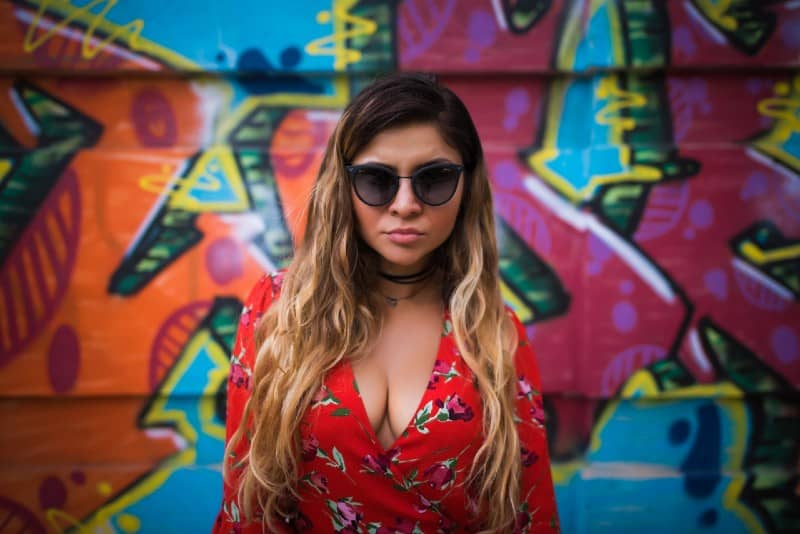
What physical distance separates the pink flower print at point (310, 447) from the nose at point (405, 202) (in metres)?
0.56

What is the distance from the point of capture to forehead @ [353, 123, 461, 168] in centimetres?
117

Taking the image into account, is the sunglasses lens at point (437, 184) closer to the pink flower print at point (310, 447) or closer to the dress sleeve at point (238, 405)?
the dress sleeve at point (238, 405)

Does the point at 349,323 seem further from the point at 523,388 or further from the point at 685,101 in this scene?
the point at 685,101

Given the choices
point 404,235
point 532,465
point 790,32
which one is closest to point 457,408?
point 532,465

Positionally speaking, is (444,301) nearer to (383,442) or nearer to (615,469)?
(383,442)

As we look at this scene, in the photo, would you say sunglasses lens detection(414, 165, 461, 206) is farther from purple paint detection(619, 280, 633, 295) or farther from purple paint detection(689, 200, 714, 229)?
purple paint detection(689, 200, 714, 229)

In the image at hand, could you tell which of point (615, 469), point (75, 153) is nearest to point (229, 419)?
point (75, 153)

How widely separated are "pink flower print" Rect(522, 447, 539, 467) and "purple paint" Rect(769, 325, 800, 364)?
1539mm

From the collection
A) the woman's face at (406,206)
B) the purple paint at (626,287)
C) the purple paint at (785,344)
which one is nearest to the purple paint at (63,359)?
the woman's face at (406,206)

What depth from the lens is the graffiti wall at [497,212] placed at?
85.4 inches

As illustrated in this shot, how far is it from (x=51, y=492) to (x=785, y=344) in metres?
3.23

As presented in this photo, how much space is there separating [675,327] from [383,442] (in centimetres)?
157

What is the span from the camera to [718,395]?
7.38 feet

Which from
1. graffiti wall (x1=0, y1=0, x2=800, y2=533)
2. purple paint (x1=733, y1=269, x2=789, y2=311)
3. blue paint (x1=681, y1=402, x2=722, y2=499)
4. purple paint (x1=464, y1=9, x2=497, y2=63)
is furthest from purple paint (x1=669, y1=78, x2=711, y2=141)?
blue paint (x1=681, y1=402, x2=722, y2=499)
